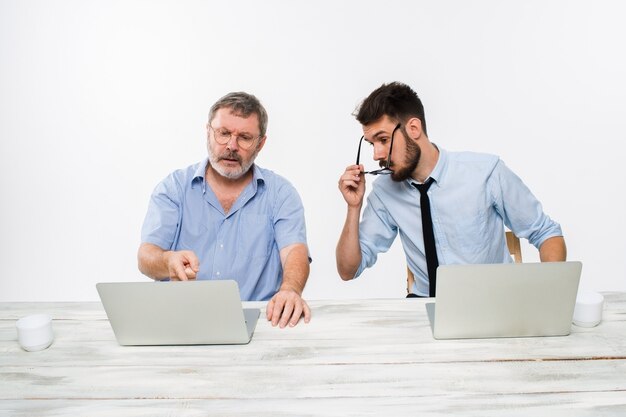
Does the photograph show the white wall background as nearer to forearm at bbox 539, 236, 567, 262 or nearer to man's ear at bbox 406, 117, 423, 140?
man's ear at bbox 406, 117, 423, 140

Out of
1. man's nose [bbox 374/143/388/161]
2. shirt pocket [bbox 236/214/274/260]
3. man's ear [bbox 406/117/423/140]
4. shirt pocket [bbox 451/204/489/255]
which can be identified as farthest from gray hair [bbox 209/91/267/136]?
shirt pocket [bbox 451/204/489/255]

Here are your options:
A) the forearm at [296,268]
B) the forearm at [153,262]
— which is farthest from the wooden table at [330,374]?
the forearm at [153,262]

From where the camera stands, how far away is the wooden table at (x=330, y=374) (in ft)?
3.05

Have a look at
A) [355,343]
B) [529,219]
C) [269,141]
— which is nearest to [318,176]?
[269,141]

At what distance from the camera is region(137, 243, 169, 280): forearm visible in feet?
6.05

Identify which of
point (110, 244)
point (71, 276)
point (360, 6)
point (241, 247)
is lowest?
point (71, 276)

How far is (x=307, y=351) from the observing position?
3.78ft

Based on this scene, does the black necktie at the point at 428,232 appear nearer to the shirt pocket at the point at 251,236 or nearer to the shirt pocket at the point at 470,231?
the shirt pocket at the point at 470,231

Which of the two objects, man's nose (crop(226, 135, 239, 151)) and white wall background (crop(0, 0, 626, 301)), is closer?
man's nose (crop(226, 135, 239, 151))

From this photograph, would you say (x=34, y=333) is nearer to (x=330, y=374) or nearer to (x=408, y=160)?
(x=330, y=374)

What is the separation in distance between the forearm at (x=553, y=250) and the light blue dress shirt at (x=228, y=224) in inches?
34.0

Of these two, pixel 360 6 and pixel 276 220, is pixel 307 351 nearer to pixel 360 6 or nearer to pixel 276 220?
pixel 276 220

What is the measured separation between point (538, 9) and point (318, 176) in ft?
4.75

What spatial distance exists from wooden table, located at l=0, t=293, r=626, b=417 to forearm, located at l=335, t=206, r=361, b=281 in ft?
2.33
